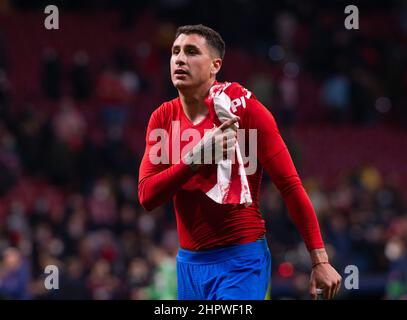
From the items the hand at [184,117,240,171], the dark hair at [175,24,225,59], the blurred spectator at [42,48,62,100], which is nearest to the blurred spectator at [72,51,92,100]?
the blurred spectator at [42,48,62,100]

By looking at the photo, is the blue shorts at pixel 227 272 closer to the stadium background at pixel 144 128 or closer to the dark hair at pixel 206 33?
the dark hair at pixel 206 33

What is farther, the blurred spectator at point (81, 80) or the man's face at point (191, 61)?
the blurred spectator at point (81, 80)

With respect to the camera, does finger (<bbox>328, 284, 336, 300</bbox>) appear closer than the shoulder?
Yes

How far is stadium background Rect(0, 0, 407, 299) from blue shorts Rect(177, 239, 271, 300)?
16.3 ft

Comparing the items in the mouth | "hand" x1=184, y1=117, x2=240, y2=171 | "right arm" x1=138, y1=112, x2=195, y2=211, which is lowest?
"right arm" x1=138, y1=112, x2=195, y2=211

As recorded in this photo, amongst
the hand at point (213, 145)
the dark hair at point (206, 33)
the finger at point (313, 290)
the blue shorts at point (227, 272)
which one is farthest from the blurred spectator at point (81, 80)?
the finger at point (313, 290)

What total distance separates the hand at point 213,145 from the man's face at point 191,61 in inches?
18.4

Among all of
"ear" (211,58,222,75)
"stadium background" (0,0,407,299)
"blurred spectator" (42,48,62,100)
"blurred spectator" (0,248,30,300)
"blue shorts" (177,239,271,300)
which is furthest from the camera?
"blurred spectator" (42,48,62,100)

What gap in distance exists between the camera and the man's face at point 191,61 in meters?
5.52

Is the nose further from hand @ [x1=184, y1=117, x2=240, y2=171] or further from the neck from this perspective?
hand @ [x1=184, y1=117, x2=240, y2=171]

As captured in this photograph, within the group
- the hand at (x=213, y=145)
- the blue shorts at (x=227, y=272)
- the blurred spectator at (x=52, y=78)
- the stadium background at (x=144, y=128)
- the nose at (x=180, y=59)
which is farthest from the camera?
the blurred spectator at (x=52, y=78)

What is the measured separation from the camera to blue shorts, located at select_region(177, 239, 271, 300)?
17.3 feet
